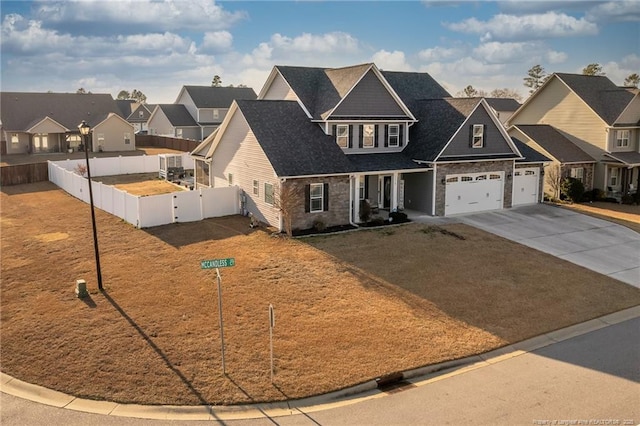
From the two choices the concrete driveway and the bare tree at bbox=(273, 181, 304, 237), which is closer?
the concrete driveway

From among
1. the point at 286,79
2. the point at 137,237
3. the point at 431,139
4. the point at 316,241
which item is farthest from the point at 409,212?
the point at 137,237

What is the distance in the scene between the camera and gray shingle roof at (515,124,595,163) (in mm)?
37531

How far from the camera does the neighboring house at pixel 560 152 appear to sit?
122 feet

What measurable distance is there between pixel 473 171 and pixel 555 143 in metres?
11.3

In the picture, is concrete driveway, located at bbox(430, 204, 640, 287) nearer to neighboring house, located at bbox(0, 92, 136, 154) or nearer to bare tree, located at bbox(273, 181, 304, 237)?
bare tree, located at bbox(273, 181, 304, 237)

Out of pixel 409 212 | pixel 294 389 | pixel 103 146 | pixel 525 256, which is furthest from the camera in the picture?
pixel 103 146

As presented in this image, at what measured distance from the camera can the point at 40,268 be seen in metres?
21.2

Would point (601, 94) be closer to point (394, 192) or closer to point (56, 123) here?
point (394, 192)

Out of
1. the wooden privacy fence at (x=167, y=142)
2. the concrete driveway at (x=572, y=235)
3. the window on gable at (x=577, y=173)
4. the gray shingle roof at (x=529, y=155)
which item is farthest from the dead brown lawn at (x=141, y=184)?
the window on gable at (x=577, y=173)

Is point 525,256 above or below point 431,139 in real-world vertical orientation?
below

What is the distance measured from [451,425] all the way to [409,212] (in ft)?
67.4

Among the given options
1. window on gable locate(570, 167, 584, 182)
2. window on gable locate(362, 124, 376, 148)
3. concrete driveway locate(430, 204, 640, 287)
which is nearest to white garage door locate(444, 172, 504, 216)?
concrete driveway locate(430, 204, 640, 287)

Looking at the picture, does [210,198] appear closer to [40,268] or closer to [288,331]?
[40,268]

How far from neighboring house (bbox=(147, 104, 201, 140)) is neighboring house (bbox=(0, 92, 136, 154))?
6.62 m
